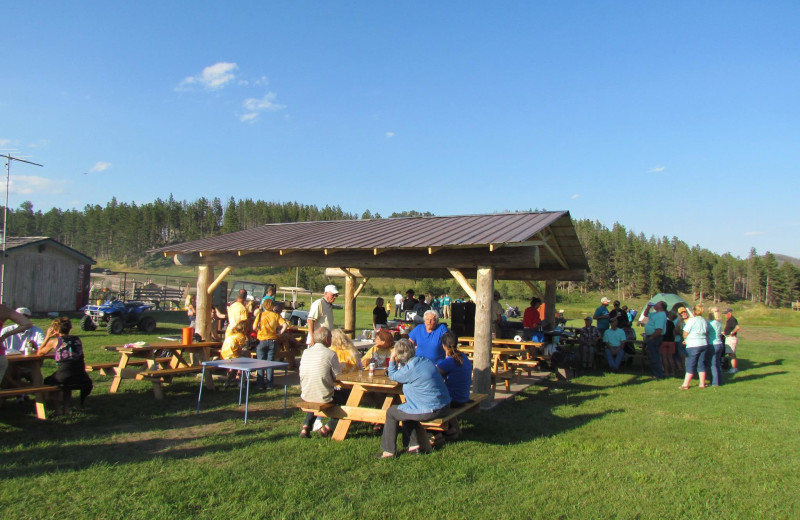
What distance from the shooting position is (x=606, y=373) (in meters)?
10.7

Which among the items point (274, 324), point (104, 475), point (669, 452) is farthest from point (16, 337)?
point (669, 452)

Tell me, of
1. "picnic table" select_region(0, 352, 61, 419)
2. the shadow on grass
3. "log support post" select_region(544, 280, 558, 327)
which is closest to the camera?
the shadow on grass

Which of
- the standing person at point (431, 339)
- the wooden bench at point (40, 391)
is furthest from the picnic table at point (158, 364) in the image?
the standing person at point (431, 339)

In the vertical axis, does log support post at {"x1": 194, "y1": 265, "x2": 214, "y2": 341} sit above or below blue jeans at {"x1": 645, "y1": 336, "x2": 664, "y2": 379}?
above

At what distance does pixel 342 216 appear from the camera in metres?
95.5

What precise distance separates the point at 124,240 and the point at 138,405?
81785mm

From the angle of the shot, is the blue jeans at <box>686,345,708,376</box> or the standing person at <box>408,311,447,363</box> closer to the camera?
the standing person at <box>408,311,447,363</box>

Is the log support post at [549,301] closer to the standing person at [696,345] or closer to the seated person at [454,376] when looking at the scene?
the standing person at [696,345]

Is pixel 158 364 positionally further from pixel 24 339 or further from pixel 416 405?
pixel 416 405

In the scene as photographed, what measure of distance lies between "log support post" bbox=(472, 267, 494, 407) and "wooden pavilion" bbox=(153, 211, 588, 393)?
0.04 ft

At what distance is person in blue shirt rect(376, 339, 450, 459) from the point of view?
4.77m

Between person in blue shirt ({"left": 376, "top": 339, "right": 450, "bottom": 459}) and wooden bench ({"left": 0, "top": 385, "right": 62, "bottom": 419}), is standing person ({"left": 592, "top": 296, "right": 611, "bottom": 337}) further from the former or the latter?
wooden bench ({"left": 0, "top": 385, "right": 62, "bottom": 419})

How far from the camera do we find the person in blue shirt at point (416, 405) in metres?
4.77

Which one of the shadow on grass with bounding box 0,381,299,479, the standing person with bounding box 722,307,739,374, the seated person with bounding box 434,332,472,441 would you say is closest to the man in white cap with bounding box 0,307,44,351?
the shadow on grass with bounding box 0,381,299,479
